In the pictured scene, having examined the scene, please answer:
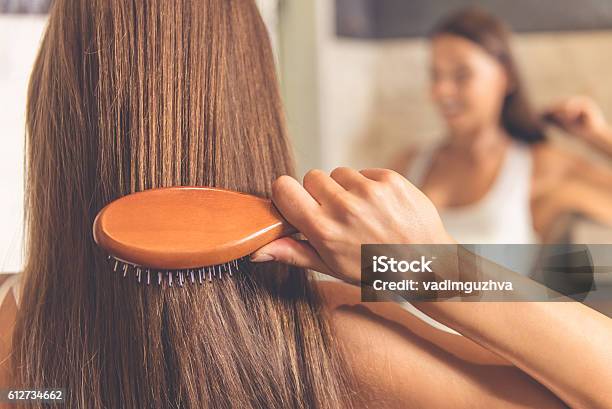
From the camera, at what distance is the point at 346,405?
320mm

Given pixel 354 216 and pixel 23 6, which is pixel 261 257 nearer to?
pixel 354 216

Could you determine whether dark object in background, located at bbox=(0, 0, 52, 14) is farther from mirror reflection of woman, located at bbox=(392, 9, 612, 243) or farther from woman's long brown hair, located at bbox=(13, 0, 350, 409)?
mirror reflection of woman, located at bbox=(392, 9, 612, 243)

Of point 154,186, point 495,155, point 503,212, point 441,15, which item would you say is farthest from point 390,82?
point 154,186

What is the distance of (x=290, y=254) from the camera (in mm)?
288

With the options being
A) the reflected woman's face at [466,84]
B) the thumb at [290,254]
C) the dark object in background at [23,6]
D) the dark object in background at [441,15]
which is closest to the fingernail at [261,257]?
the thumb at [290,254]

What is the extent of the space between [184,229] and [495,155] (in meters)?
1.02

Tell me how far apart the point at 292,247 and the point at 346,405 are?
9 cm

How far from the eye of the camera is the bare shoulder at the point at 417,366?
0.30 meters

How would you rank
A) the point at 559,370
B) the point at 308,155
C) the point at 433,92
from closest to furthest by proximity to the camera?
the point at 559,370, the point at 308,155, the point at 433,92

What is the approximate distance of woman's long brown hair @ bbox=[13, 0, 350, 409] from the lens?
0.30 m

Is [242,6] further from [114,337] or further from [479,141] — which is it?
[479,141]

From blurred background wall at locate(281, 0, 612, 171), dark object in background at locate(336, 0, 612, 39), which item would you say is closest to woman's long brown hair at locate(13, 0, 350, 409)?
blurred background wall at locate(281, 0, 612, 171)

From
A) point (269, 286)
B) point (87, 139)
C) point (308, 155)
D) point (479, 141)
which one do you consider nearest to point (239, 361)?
point (269, 286)

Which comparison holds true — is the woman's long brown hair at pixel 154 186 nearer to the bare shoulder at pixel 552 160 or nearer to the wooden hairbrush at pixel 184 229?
the wooden hairbrush at pixel 184 229
